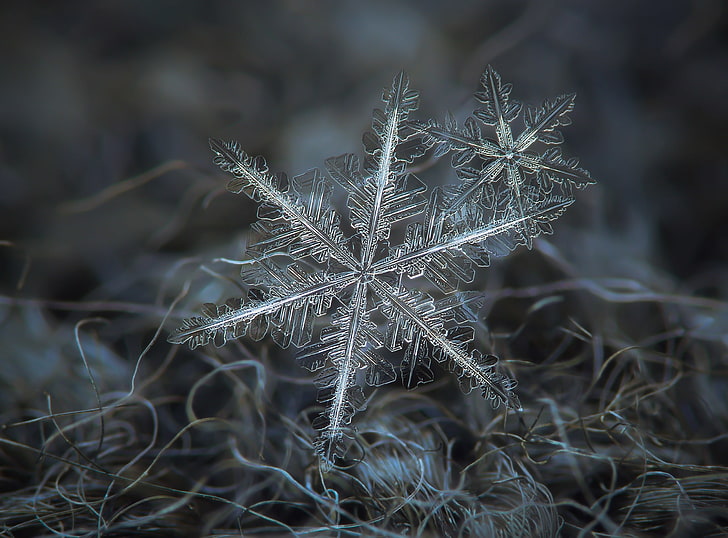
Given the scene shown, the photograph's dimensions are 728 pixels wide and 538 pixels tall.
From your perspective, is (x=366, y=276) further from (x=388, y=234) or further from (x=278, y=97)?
(x=278, y=97)

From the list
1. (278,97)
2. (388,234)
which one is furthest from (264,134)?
(388,234)

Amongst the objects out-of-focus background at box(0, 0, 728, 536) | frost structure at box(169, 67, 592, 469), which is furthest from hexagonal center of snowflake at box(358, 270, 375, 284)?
out-of-focus background at box(0, 0, 728, 536)

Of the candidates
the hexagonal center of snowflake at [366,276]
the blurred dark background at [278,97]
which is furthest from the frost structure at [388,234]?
the blurred dark background at [278,97]

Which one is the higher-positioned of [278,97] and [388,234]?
[278,97]

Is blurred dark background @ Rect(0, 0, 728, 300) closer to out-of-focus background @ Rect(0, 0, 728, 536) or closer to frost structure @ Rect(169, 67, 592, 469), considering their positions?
out-of-focus background @ Rect(0, 0, 728, 536)

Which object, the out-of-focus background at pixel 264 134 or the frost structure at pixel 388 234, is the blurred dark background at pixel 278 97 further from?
the frost structure at pixel 388 234

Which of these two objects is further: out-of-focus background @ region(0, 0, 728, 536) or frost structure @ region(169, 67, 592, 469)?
out-of-focus background @ region(0, 0, 728, 536)

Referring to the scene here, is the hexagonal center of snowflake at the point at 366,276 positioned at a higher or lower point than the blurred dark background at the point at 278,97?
lower
